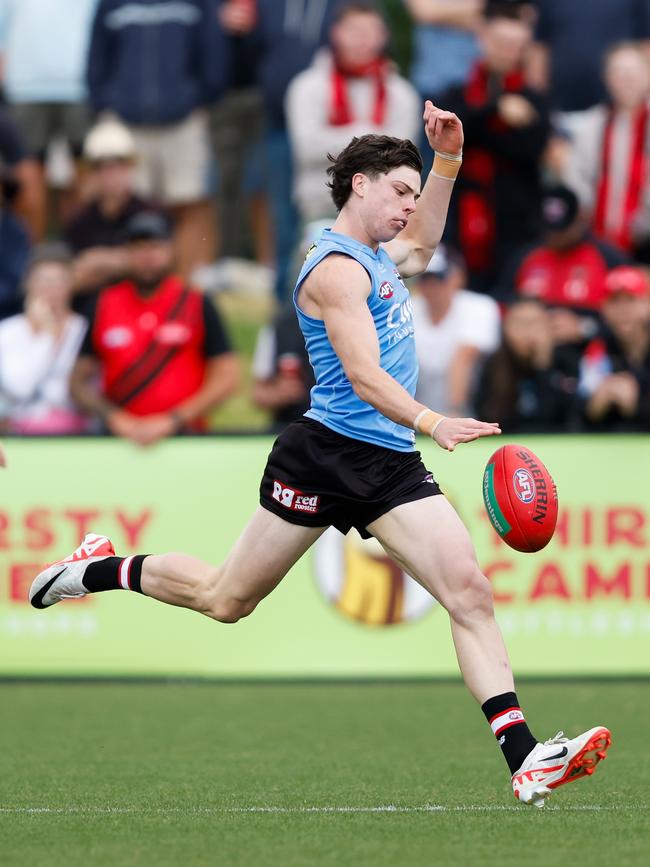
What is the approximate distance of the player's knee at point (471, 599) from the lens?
6.36 m

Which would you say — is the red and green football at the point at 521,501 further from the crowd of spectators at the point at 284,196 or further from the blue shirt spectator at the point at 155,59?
the blue shirt spectator at the point at 155,59

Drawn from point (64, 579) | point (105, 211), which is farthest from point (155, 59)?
point (64, 579)

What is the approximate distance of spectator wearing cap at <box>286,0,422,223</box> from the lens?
13344 mm

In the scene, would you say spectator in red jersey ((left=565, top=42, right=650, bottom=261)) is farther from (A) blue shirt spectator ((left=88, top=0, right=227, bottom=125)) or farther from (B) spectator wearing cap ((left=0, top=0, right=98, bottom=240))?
(B) spectator wearing cap ((left=0, top=0, right=98, bottom=240))

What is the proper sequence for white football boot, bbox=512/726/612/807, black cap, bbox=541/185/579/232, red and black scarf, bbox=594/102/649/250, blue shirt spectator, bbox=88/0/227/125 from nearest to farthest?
white football boot, bbox=512/726/612/807 → black cap, bbox=541/185/579/232 → red and black scarf, bbox=594/102/649/250 → blue shirt spectator, bbox=88/0/227/125

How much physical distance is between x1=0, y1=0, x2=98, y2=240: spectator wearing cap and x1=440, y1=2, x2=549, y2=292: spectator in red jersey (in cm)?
333

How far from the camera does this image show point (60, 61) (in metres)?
14.8

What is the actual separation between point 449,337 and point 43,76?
188 inches

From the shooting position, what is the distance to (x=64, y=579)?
737cm

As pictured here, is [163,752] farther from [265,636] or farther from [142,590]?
[265,636]

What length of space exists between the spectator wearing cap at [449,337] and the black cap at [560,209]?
0.81 m

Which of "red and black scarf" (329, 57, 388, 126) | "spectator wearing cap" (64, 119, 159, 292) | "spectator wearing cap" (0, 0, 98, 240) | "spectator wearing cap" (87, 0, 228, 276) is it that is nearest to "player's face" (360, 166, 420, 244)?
"spectator wearing cap" (64, 119, 159, 292)

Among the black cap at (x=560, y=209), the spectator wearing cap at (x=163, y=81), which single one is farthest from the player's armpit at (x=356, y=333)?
the spectator wearing cap at (x=163, y=81)

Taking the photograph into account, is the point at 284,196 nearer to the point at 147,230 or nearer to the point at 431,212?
the point at 147,230
